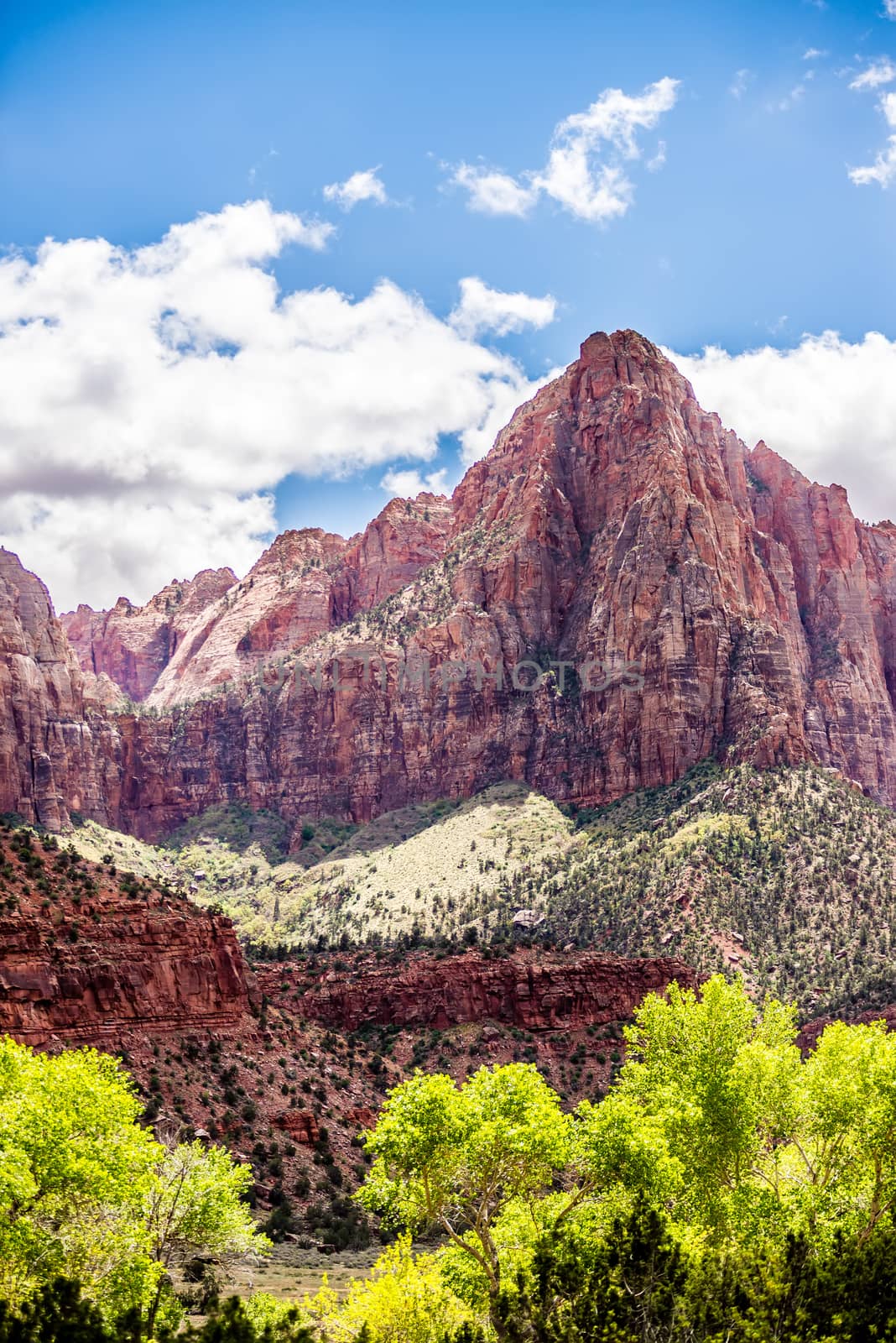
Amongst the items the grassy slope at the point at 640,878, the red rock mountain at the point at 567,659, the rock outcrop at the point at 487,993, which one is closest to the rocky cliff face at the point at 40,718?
the red rock mountain at the point at 567,659

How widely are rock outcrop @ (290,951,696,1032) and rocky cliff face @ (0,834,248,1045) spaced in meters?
17.3

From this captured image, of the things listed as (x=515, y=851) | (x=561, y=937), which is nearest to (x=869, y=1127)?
(x=561, y=937)

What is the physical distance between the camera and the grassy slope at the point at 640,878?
362 feet

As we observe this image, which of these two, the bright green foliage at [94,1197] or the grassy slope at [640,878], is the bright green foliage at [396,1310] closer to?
the bright green foliage at [94,1197]

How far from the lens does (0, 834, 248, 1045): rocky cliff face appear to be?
188 ft

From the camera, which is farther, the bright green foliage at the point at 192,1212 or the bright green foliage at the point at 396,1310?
the bright green foliage at the point at 192,1212

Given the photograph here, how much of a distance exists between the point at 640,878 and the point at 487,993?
39582 millimetres

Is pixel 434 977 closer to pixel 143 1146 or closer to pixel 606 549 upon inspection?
pixel 143 1146

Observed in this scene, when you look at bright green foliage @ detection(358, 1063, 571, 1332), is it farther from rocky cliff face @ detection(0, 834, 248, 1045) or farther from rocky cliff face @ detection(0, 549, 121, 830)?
rocky cliff face @ detection(0, 549, 121, 830)

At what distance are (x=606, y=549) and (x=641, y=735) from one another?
32.7 meters

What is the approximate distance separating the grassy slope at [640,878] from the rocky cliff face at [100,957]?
4599cm

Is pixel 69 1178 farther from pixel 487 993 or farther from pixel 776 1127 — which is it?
pixel 487 993

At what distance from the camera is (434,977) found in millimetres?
89438

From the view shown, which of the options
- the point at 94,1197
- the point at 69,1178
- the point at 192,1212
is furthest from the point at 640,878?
the point at 69,1178
